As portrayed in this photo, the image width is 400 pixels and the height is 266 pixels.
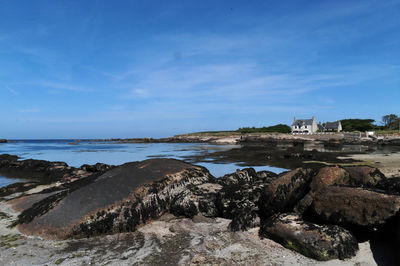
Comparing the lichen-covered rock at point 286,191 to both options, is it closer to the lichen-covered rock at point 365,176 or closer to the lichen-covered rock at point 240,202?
the lichen-covered rock at point 240,202

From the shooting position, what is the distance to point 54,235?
5.21m

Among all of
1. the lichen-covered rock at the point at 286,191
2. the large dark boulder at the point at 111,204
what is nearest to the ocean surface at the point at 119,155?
the large dark boulder at the point at 111,204

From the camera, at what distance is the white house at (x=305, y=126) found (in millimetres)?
88250

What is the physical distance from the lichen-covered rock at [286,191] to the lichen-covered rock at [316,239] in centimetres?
78

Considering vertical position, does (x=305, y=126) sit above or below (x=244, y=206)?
above

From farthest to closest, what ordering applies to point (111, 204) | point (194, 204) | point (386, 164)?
point (386, 164)
point (194, 204)
point (111, 204)

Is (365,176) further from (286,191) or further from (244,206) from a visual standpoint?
(244,206)

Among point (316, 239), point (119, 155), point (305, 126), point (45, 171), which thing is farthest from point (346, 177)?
point (305, 126)

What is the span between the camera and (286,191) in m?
5.42


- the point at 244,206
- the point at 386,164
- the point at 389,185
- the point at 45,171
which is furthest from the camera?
the point at 386,164

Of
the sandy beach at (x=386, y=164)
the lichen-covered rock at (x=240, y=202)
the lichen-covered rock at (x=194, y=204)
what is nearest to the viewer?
the lichen-covered rock at (x=240, y=202)

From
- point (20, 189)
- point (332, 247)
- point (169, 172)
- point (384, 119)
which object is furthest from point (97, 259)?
point (384, 119)

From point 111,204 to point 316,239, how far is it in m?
4.58

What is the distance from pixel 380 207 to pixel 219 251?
3040mm
